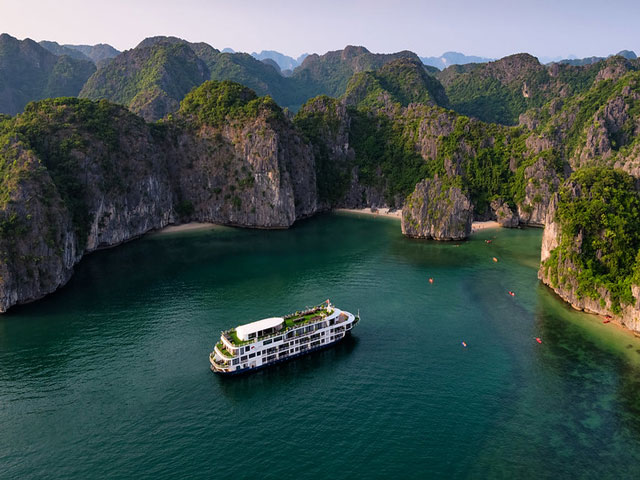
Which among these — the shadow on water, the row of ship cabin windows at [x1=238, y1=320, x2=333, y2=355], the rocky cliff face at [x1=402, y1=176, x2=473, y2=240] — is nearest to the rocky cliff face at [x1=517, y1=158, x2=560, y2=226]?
the rocky cliff face at [x1=402, y1=176, x2=473, y2=240]

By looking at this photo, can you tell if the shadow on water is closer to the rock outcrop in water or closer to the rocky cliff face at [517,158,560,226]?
the rock outcrop in water

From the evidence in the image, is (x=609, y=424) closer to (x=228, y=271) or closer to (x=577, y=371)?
(x=577, y=371)

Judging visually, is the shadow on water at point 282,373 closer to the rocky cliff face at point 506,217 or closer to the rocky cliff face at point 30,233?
the rocky cliff face at point 30,233

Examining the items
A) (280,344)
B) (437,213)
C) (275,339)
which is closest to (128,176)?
(437,213)

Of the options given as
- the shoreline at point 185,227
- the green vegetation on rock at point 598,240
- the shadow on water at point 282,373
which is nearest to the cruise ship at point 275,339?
the shadow on water at point 282,373

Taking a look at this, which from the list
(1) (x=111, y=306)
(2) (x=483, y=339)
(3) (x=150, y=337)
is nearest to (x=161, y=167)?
(1) (x=111, y=306)
